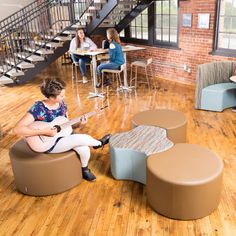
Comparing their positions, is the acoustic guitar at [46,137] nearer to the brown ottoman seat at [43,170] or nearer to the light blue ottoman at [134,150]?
the brown ottoman seat at [43,170]

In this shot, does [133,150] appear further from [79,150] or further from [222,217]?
[222,217]

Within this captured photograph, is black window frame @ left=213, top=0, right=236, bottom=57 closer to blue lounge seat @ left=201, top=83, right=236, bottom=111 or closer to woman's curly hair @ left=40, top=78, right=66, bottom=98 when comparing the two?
blue lounge seat @ left=201, top=83, right=236, bottom=111

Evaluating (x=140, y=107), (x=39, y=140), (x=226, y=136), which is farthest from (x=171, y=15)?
(x=39, y=140)

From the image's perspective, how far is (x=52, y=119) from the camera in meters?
2.77

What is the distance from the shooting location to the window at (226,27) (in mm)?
5559

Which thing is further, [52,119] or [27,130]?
[52,119]

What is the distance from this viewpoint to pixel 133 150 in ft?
9.35

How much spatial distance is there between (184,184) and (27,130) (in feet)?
4.51

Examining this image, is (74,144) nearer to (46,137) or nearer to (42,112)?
(46,137)

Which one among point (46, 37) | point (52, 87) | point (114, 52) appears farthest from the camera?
point (46, 37)

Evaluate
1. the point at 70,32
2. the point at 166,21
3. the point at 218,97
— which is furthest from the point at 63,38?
the point at 218,97

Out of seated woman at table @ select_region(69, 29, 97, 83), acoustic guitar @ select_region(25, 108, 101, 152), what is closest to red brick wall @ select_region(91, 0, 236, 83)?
seated woman at table @ select_region(69, 29, 97, 83)

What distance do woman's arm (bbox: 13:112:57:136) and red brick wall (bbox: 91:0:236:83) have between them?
4346 millimetres

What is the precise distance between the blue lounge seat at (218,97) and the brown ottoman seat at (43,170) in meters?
2.77
